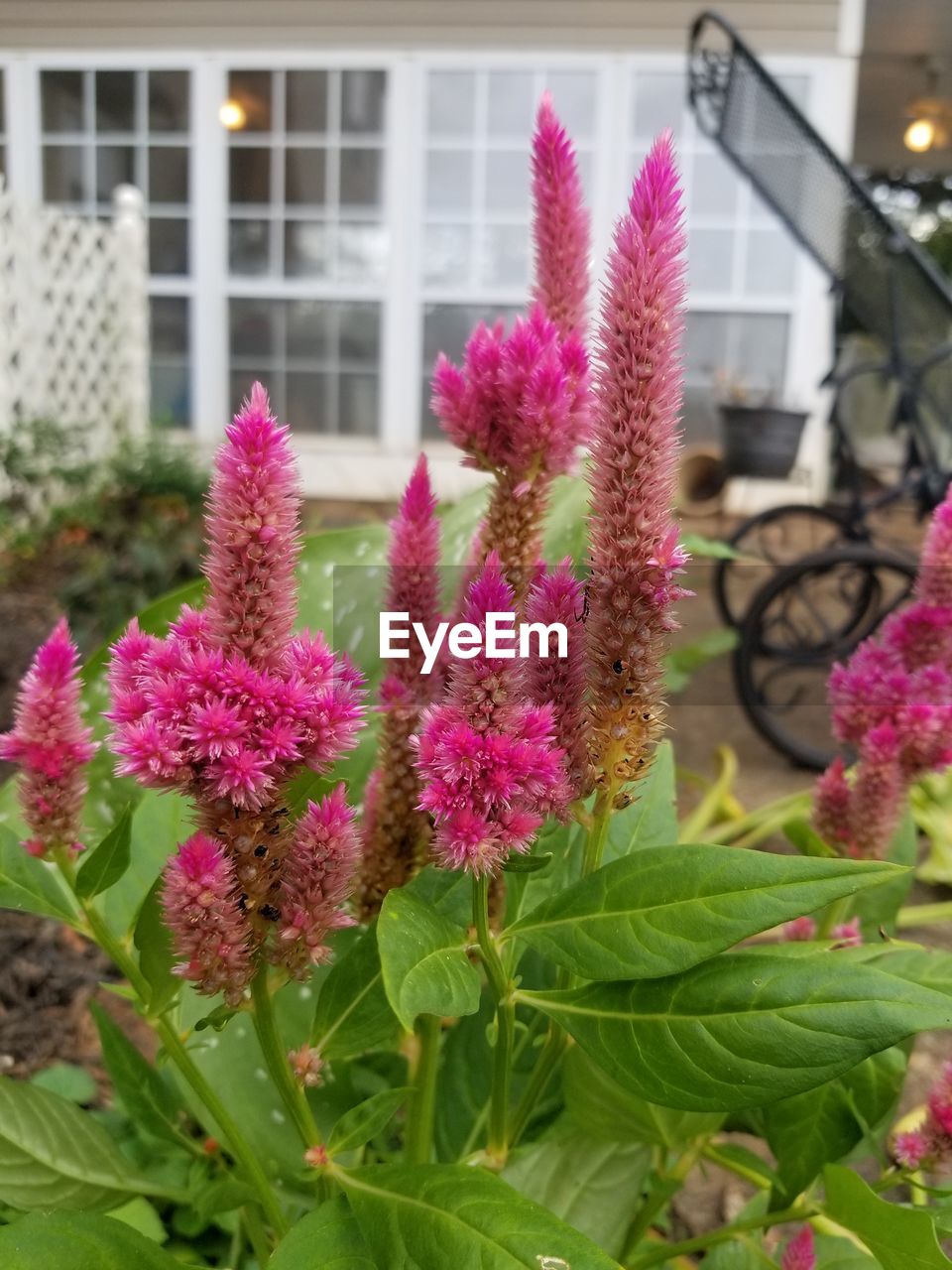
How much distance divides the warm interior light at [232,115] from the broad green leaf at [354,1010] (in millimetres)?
4179

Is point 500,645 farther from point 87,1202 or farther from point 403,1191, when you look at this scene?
point 87,1202

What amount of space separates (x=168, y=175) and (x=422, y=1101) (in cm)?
427

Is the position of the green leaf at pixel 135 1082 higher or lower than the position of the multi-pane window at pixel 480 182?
lower

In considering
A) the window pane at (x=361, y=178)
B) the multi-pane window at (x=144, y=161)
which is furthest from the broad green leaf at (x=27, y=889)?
the window pane at (x=361, y=178)

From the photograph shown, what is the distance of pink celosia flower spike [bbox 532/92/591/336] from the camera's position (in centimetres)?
41

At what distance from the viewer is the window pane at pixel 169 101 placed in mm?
3914

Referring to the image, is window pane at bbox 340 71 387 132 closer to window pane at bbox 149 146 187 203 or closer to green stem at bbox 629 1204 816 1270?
window pane at bbox 149 146 187 203

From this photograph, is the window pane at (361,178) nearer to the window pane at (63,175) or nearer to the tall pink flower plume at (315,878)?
the window pane at (63,175)

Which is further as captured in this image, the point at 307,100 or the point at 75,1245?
the point at 307,100

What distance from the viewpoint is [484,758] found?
270mm

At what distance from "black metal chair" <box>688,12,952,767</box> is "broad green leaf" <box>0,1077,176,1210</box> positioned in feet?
4.64

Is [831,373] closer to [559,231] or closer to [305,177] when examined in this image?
[559,231]

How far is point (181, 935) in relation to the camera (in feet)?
0.94

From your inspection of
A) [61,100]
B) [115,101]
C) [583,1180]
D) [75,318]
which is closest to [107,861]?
[583,1180]
